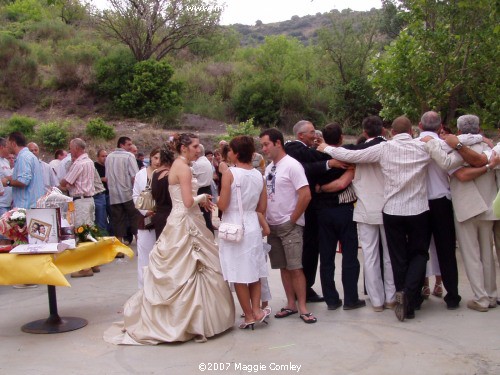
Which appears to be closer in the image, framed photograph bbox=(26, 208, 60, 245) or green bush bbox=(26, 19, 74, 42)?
framed photograph bbox=(26, 208, 60, 245)

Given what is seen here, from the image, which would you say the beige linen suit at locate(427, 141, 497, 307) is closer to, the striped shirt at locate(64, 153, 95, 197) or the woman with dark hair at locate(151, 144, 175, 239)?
the woman with dark hair at locate(151, 144, 175, 239)

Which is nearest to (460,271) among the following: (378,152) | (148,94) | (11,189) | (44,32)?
(378,152)

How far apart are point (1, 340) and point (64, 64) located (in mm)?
22981

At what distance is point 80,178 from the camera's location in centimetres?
913

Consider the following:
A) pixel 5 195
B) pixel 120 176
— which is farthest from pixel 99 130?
pixel 5 195

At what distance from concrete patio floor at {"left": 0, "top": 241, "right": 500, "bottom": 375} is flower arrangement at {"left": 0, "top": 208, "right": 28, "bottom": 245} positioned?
3.23 ft

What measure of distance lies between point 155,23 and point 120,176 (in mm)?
19111

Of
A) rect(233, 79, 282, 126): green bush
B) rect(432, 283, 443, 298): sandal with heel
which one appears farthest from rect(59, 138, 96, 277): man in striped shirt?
rect(233, 79, 282, 126): green bush

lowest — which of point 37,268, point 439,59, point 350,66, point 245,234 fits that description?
point 37,268

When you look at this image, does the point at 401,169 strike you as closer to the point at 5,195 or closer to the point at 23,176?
the point at 23,176

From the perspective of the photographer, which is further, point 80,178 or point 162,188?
point 80,178

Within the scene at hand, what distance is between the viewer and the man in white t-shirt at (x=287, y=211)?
618cm

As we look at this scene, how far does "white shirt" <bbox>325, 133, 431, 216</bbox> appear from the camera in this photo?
617 centimetres

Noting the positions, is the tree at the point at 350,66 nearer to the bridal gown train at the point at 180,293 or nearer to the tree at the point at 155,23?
the tree at the point at 155,23
